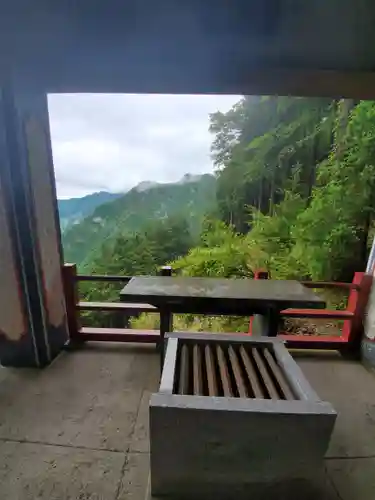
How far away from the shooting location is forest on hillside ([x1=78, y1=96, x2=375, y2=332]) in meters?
3.94

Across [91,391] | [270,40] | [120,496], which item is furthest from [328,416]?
[270,40]

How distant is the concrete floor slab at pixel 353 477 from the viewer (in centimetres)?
146

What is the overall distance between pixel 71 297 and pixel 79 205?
1.18 meters

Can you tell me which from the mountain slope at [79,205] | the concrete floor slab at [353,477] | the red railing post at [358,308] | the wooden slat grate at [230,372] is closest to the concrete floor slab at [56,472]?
the wooden slat grate at [230,372]

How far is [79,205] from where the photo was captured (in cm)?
343

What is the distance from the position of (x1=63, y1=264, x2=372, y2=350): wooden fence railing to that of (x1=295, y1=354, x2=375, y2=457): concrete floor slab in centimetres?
16

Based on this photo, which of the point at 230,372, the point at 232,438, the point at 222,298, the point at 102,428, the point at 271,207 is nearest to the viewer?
the point at 232,438

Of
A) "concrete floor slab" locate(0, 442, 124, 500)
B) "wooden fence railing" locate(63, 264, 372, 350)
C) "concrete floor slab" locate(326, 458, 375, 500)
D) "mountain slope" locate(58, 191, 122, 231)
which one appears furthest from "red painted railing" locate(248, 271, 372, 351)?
"mountain slope" locate(58, 191, 122, 231)

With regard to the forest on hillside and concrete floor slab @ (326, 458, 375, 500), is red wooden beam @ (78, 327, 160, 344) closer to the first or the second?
concrete floor slab @ (326, 458, 375, 500)

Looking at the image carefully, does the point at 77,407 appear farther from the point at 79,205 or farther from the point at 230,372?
the point at 79,205

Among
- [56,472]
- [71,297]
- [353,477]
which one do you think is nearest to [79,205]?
[71,297]

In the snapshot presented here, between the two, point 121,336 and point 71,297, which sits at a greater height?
point 71,297

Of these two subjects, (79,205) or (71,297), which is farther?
(79,205)

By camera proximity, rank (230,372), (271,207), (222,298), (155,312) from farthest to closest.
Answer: (271,207) < (155,312) < (222,298) < (230,372)
